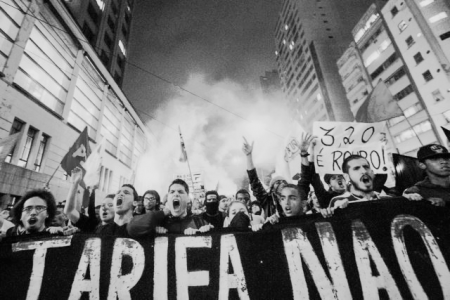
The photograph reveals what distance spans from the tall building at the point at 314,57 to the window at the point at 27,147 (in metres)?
51.4

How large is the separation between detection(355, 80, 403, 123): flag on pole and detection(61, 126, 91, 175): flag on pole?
25.4 ft

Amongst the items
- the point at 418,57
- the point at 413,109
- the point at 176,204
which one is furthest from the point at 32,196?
the point at 418,57

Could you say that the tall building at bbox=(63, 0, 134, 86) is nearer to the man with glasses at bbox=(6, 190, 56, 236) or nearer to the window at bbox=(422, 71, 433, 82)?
the man with glasses at bbox=(6, 190, 56, 236)

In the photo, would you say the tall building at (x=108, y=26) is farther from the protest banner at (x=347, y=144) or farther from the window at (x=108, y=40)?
the protest banner at (x=347, y=144)

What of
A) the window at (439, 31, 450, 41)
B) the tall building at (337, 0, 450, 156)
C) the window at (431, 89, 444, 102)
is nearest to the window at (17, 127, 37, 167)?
the tall building at (337, 0, 450, 156)

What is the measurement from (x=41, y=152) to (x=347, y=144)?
16.8 meters

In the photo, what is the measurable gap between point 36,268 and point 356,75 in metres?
49.7

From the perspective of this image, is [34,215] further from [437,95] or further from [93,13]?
[437,95]

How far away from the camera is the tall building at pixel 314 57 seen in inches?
2083

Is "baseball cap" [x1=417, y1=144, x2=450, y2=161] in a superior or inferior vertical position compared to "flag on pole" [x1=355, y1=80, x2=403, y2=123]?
inferior

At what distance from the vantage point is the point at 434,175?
2877 mm

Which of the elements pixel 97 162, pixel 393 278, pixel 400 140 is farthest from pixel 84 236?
pixel 400 140

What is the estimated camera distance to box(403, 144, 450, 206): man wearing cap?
2.66 metres

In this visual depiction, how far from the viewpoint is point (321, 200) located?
3.72 m
